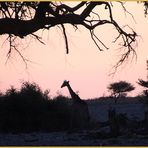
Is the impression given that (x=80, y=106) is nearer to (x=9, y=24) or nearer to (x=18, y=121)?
(x=18, y=121)

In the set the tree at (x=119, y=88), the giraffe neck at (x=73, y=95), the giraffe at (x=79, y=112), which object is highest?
the tree at (x=119, y=88)

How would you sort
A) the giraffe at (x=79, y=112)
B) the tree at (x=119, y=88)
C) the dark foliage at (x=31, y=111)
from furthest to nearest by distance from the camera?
the tree at (x=119, y=88) → the dark foliage at (x=31, y=111) → the giraffe at (x=79, y=112)

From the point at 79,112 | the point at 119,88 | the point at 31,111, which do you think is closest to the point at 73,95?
the point at 79,112

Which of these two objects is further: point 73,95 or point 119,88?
point 119,88

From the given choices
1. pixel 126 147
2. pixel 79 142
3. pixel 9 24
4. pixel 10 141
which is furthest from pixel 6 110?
Result: pixel 9 24

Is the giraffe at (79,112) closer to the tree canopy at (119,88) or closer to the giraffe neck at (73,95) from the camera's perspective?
the giraffe neck at (73,95)

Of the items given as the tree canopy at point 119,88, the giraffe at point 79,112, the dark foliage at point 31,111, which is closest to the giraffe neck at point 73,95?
the giraffe at point 79,112

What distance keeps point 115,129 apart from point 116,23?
4742 mm

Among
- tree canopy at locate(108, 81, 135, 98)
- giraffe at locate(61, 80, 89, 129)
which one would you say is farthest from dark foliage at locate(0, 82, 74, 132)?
tree canopy at locate(108, 81, 135, 98)

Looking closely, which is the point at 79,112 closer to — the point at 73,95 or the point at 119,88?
the point at 73,95

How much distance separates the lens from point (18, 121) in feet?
76.4

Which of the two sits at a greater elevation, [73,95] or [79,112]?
[73,95]

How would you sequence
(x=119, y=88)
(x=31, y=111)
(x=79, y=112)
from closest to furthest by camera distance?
(x=79, y=112) < (x=31, y=111) < (x=119, y=88)

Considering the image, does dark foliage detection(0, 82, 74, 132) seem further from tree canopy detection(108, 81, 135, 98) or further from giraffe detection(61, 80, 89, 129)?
tree canopy detection(108, 81, 135, 98)
